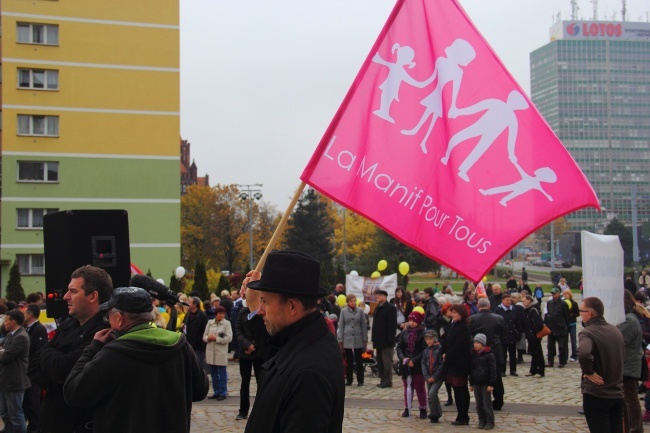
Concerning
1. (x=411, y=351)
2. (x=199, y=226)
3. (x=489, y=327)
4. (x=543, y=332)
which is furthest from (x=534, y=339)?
(x=199, y=226)

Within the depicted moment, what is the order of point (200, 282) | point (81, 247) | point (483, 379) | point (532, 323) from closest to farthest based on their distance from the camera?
point (81, 247) → point (483, 379) → point (532, 323) → point (200, 282)

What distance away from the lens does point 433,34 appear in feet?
24.8

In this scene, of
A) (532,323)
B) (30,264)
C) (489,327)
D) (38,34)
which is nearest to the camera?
(489,327)

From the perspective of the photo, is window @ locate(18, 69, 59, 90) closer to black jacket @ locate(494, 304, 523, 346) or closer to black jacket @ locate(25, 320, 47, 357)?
black jacket @ locate(494, 304, 523, 346)

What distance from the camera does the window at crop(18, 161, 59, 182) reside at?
4203 cm

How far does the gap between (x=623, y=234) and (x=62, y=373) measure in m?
96.0

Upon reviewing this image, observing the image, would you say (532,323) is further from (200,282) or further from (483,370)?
(200,282)

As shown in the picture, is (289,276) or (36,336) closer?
(289,276)

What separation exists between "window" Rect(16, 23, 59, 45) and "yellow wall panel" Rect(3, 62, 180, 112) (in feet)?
4.54

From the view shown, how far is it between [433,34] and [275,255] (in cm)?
462

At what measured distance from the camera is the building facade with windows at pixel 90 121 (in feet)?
136

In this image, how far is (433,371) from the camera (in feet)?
39.5

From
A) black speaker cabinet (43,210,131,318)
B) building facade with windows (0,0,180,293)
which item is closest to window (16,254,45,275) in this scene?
building facade with windows (0,0,180,293)

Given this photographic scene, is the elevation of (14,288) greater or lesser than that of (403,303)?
lesser
